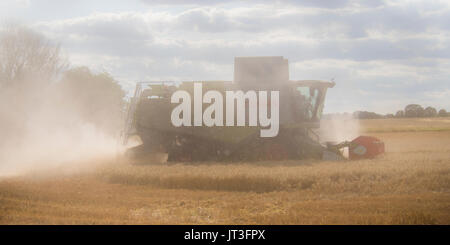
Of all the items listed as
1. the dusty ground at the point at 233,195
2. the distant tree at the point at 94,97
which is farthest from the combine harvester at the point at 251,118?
the distant tree at the point at 94,97

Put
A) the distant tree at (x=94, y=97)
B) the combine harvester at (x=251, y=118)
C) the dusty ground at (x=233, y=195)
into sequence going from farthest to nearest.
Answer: the distant tree at (x=94, y=97), the combine harvester at (x=251, y=118), the dusty ground at (x=233, y=195)

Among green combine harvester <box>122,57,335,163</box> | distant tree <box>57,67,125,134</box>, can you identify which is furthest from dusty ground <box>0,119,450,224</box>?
distant tree <box>57,67,125,134</box>

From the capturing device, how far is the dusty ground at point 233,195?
706 centimetres

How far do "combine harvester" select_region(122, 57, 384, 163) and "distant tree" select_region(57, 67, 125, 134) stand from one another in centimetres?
918

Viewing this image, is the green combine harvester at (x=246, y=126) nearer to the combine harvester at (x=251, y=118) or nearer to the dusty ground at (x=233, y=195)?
the combine harvester at (x=251, y=118)

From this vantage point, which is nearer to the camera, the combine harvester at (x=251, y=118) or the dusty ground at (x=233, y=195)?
the dusty ground at (x=233, y=195)

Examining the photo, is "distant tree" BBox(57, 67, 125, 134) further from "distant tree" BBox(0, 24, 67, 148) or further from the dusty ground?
the dusty ground

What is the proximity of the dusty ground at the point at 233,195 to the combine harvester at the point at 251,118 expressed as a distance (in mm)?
2482

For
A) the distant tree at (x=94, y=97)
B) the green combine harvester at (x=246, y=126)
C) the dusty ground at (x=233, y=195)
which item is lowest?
the dusty ground at (x=233, y=195)
